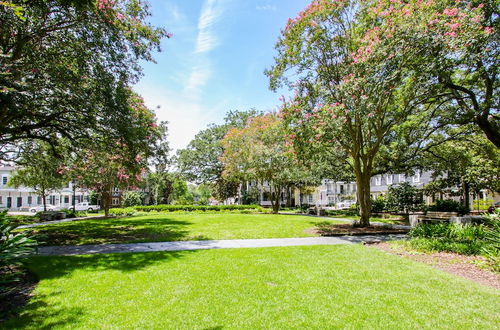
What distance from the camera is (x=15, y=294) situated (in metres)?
4.68

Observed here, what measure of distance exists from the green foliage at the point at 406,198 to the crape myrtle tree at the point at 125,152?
705 inches

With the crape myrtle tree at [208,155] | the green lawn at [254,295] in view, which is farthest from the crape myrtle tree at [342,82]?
the crape myrtle tree at [208,155]

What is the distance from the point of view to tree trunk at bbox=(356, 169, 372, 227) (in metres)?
13.3

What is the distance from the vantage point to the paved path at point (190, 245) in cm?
816

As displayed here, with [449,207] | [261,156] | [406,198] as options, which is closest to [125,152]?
[261,156]

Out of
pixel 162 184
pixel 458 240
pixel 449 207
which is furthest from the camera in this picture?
pixel 162 184

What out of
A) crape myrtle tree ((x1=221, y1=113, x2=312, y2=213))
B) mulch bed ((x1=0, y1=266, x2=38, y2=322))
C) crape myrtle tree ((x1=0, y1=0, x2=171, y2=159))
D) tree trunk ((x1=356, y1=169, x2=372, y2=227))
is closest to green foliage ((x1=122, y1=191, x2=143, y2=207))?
crape myrtle tree ((x1=221, y1=113, x2=312, y2=213))

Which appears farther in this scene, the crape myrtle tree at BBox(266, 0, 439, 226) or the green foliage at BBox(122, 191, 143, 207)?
the green foliage at BBox(122, 191, 143, 207)

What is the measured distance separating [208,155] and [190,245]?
3285 centimetres

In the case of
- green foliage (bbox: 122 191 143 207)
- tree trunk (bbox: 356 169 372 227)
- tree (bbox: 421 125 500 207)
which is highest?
tree (bbox: 421 125 500 207)

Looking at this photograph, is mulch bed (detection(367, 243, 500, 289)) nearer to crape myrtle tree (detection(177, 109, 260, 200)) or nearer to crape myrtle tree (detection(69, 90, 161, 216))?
crape myrtle tree (detection(69, 90, 161, 216))

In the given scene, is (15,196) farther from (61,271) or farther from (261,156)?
(61,271)

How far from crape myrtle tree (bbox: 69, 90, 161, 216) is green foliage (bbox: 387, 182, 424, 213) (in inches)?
705

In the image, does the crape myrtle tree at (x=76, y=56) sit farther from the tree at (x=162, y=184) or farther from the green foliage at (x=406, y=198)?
the tree at (x=162, y=184)
